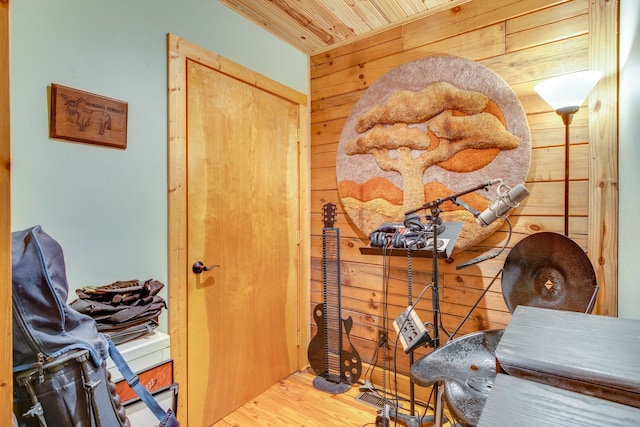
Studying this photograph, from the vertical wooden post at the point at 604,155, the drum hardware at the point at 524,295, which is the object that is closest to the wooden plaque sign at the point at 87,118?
the drum hardware at the point at 524,295

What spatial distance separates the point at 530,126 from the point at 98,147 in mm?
2120

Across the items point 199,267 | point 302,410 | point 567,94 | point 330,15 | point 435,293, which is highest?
point 330,15

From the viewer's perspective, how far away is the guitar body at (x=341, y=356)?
2289mm

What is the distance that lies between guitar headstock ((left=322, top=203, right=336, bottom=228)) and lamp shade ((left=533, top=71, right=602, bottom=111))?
1340 millimetres

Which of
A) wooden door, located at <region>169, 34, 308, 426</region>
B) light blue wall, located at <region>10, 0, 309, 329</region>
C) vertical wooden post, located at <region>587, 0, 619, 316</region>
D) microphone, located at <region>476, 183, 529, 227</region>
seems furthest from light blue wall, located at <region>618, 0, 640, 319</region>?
light blue wall, located at <region>10, 0, 309, 329</region>

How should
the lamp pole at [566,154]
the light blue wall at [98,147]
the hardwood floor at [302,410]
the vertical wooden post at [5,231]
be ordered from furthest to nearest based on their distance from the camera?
1. the hardwood floor at [302,410]
2. the lamp pole at [566,154]
3. the light blue wall at [98,147]
4. the vertical wooden post at [5,231]

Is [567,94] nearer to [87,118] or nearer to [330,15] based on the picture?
[330,15]

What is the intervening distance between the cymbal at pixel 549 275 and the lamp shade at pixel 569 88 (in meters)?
0.63

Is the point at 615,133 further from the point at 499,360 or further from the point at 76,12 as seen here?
the point at 76,12

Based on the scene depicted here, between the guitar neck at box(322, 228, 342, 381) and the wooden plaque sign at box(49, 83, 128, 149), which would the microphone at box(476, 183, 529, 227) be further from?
the wooden plaque sign at box(49, 83, 128, 149)

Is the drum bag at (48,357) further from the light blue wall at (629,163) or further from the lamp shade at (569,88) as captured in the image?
the lamp shade at (569,88)

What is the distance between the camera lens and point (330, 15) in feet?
6.92

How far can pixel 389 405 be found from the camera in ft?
6.72

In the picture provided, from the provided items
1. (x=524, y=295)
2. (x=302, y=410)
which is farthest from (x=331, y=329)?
(x=524, y=295)
